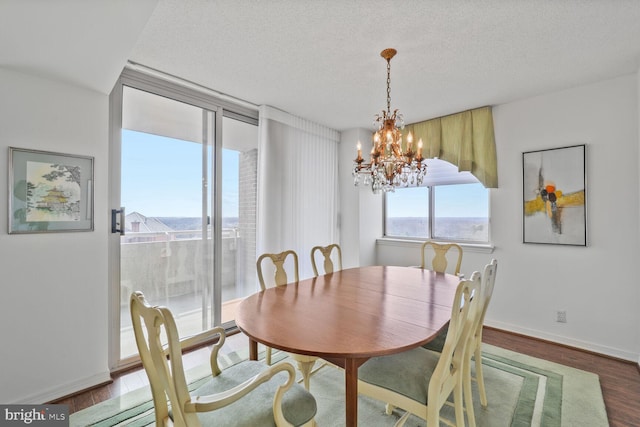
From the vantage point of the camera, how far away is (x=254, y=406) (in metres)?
1.23

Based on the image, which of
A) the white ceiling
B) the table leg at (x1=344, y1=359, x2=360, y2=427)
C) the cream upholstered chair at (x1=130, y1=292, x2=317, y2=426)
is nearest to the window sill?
the white ceiling

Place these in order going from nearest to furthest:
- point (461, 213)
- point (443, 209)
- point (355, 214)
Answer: point (461, 213)
point (443, 209)
point (355, 214)

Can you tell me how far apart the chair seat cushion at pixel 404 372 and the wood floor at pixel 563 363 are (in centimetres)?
141

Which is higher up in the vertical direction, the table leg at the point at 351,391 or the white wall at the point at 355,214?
the white wall at the point at 355,214

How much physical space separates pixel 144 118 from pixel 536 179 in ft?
12.9

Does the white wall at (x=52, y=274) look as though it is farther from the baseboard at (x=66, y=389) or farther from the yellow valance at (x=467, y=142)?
the yellow valance at (x=467, y=142)

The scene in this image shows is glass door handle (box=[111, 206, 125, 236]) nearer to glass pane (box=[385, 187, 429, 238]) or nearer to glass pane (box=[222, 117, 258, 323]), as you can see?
glass pane (box=[222, 117, 258, 323])

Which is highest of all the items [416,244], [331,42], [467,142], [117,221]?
[331,42]

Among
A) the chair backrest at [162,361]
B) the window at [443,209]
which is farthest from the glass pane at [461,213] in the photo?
the chair backrest at [162,361]

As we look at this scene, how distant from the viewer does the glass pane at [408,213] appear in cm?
407

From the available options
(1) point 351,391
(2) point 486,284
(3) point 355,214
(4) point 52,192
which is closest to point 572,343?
(2) point 486,284

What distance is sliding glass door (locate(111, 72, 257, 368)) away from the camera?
8.28ft

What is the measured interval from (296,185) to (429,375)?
2729mm

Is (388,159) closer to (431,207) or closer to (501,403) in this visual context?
(501,403)
